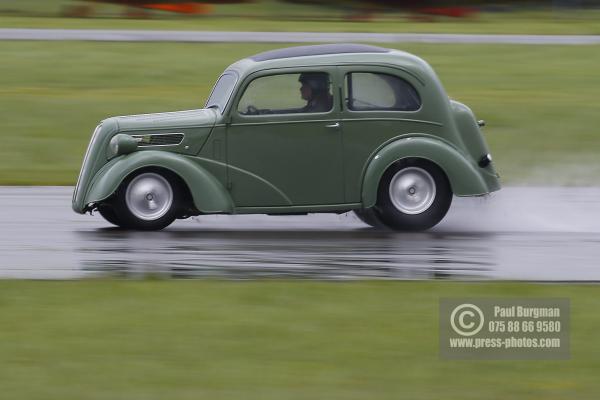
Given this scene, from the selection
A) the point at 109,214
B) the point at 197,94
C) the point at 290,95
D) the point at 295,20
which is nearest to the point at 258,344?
the point at 290,95

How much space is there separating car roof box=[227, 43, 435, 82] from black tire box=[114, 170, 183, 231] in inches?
52.1

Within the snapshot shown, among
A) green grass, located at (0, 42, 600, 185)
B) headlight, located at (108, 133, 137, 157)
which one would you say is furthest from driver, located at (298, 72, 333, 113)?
green grass, located at (0, 42, 600, 185)

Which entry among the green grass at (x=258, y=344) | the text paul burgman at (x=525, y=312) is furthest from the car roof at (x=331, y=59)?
the text paul burgman at (x=525, y=312)

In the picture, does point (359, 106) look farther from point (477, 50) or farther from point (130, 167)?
point (477, 50)

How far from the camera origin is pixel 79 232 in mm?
11141

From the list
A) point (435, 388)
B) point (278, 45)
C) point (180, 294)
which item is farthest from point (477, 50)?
point (435, 388)

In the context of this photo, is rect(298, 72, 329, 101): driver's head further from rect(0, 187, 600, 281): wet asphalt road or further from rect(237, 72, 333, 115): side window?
rect(0, 187, 600, 281): wet asphalt road

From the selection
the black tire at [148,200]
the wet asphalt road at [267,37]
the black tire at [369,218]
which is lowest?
the black tire at [369,218]

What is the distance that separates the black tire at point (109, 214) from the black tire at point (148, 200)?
0.11 meters

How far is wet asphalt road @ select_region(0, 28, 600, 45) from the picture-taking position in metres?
27.4

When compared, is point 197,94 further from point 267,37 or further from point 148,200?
point 148,200

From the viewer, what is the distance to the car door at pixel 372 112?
10.9 m

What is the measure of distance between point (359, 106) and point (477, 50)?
16589 mm

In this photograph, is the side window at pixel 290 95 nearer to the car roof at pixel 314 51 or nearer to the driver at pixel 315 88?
the driver at pixel 315 88
